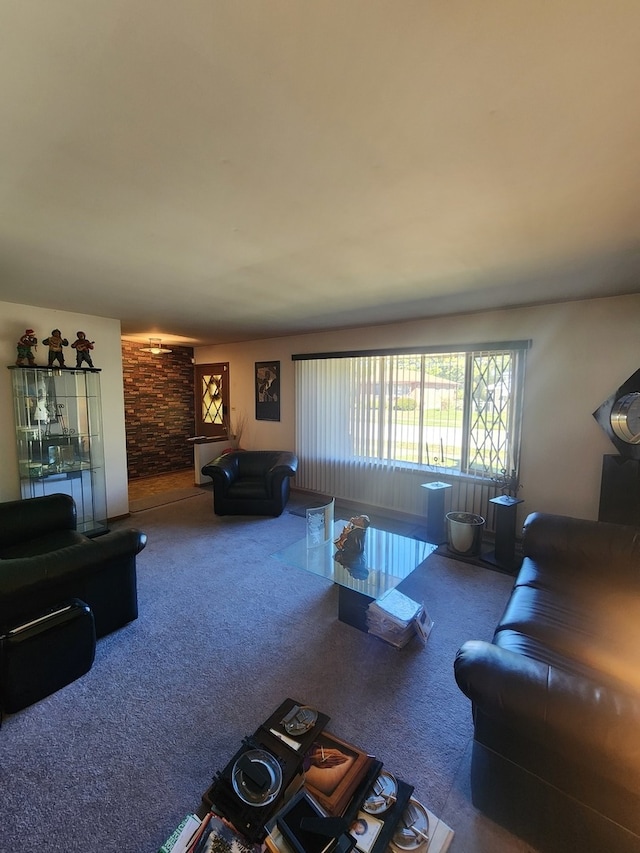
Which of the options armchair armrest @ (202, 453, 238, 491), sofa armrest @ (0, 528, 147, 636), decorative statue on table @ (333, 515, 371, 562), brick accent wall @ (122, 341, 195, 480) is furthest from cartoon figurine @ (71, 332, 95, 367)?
decorative statue on table @ (333, 515, 371, 562)

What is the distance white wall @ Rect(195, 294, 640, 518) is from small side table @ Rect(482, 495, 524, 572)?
19.9 inches

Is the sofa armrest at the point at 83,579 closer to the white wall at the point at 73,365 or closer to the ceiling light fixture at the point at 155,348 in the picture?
the white wall at the point at 73,365

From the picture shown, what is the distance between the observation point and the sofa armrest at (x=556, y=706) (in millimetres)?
986

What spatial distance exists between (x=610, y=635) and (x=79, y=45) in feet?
8.99

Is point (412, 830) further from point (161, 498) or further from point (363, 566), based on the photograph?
point (161, 498)

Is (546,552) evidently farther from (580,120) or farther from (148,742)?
(148,742)

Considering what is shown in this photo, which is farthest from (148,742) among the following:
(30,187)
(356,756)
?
(30,187)

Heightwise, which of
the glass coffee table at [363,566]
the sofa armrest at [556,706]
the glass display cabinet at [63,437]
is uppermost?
the glass display cabinet at [63,437]

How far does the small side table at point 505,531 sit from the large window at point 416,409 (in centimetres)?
55

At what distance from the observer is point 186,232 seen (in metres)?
1.80

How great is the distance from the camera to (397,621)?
6.95 ft

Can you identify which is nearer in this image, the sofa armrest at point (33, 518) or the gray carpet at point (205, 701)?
the gray carpet at point (205, 701)

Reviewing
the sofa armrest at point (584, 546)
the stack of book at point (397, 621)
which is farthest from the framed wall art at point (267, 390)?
the sofa armrest at point (584, 546)

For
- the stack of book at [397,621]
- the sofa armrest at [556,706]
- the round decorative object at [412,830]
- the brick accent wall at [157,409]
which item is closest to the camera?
the sofa armrest at [556,706]
